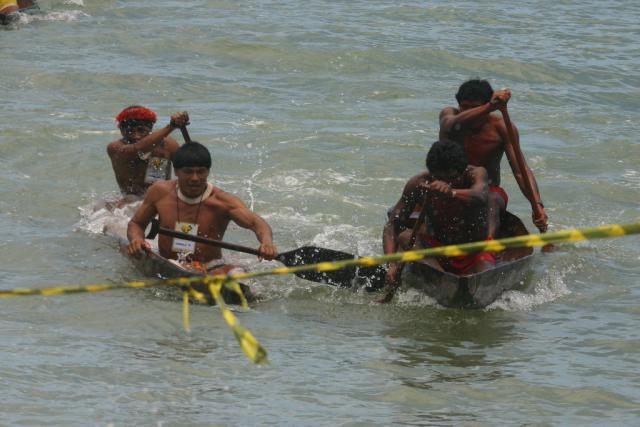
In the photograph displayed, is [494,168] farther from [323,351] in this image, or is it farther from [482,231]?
[323,351]

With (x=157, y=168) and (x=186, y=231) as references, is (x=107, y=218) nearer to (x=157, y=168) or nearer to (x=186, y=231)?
(x=157, y=168)

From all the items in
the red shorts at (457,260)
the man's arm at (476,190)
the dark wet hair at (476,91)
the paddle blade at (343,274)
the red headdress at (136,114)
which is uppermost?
the dark wet hair at (476,91)

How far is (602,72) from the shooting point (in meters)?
17.4

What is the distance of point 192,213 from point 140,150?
1.67 m

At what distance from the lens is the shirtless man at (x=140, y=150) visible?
31.8ft

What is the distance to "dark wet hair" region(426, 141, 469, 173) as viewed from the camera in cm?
779

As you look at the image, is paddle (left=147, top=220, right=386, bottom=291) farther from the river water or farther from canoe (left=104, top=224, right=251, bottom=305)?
canoe (left=104, top=224, right=251, bottom=305)

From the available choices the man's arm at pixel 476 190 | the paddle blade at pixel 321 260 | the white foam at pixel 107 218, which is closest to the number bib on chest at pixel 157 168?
the white foam at pixel 107 218

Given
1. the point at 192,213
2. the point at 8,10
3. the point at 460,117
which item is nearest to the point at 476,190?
the point at 460,117

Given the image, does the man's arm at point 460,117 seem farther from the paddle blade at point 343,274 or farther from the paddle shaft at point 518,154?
the paddle blade at point 343,274

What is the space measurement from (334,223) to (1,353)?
4.59m

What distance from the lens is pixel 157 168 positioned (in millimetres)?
9883

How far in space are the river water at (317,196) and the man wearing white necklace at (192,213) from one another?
0.40 metres

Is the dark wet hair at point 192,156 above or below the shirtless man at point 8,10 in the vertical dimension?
above
